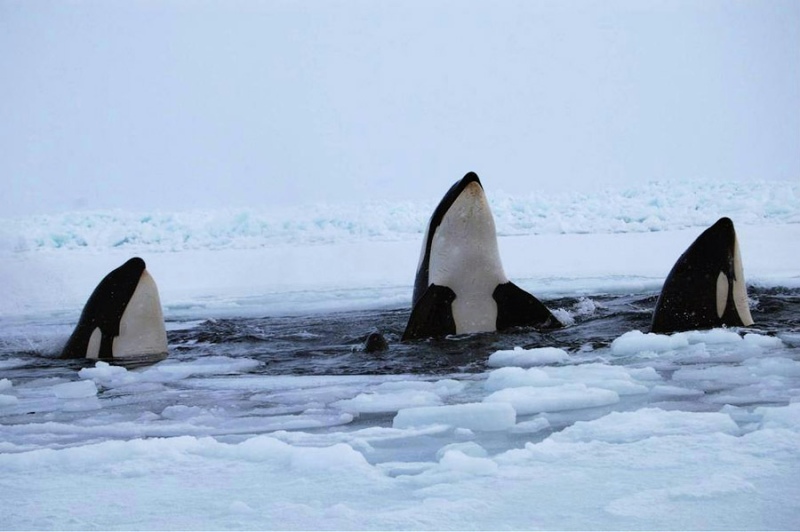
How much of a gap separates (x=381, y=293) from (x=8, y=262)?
14.4 metres

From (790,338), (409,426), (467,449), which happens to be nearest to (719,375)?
(790,338)

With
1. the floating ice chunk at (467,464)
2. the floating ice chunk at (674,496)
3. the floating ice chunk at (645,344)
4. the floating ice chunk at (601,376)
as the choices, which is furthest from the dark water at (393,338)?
the floating ice chunk at (674,496)

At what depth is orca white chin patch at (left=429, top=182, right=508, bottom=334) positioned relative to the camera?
8.17 metres

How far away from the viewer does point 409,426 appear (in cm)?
454

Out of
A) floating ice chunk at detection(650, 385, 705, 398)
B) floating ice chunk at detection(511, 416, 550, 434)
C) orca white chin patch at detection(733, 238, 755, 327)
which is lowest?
floating ice chunk at detection(511, 416, 550, 434)

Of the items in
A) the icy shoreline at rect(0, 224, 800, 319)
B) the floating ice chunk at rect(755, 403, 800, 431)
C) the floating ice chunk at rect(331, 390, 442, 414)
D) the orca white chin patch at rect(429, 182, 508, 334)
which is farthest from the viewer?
the icy shoreline at rect(0, 224, 800, 319)

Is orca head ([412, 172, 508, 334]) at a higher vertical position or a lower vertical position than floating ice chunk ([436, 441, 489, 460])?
higher

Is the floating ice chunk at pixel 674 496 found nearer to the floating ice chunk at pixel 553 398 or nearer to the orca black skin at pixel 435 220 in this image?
the floating ice chunk at pixel 553 398

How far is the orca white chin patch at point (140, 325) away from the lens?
317 inches

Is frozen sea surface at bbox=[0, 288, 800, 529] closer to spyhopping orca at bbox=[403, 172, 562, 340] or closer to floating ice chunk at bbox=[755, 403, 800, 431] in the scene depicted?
floating ice chunk at bbox=[755, 403, 800, 431]

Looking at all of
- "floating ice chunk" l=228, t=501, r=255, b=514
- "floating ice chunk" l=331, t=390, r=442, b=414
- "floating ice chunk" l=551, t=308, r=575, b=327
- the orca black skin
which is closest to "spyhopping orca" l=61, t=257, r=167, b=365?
the orca black skin

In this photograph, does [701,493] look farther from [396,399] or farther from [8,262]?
[8,262]

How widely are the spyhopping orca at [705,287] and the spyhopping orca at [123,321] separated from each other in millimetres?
3997

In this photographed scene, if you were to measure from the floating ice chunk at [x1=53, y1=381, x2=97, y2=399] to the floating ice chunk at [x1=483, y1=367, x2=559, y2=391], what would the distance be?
2.48 metres
